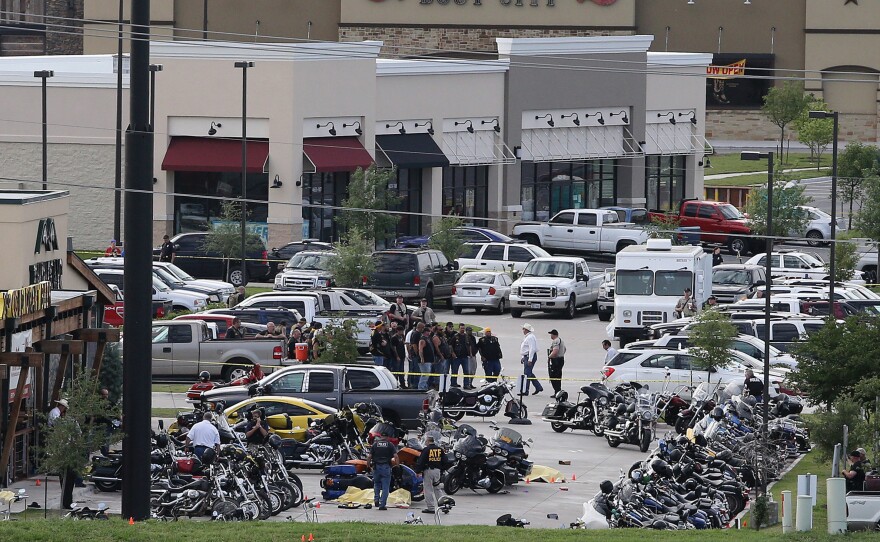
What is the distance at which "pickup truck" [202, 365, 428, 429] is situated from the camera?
28453 millimetres

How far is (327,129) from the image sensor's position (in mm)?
58656

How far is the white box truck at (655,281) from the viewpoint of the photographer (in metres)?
41.4

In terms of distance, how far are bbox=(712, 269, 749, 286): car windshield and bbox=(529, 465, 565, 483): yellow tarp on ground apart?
23.3m

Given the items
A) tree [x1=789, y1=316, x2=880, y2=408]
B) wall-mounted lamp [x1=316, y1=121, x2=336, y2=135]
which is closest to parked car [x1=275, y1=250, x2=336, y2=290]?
wall-mounted lamp [x1=316, y1=121, x2=336, y2=135]

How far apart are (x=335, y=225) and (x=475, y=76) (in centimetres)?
988

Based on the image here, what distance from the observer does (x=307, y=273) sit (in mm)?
46656

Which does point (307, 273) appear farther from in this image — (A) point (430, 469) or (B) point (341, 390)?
(A) point (430, 469)

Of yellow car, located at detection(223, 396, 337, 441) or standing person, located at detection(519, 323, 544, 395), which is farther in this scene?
standing person, located at detection(519, 323, 544, 395)

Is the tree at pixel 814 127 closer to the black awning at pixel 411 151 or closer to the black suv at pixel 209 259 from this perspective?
the black awning at pixel 411 151

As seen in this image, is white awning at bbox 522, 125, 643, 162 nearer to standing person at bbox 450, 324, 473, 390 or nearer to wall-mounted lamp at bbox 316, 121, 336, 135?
wall-mounted lamp at bbox 316, 121, 336, 135

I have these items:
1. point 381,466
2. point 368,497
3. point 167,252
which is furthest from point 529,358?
point 167,252

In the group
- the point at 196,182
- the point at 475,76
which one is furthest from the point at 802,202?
the point at 196,182

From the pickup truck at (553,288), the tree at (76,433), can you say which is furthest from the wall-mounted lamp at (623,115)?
the tree at (76,433)

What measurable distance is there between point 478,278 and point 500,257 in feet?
13.9
